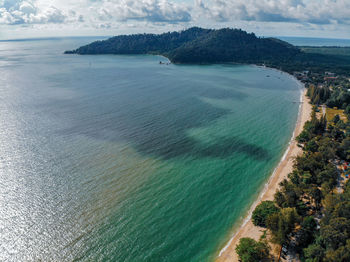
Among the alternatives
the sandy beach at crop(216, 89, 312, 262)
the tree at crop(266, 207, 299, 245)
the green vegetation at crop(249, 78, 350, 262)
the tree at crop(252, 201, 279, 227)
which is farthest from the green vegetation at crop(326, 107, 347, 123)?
the tree at crop(266, 207, 299, 245)


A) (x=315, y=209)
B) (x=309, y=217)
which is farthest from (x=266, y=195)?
(x=309, y=217)

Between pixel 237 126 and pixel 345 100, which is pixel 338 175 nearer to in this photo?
pixel 237 126

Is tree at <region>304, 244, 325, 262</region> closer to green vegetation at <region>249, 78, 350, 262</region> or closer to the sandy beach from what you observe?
green vegetation at <region>249, 78, 350, 262</region>

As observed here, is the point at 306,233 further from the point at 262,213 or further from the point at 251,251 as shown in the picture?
the point at 251,251

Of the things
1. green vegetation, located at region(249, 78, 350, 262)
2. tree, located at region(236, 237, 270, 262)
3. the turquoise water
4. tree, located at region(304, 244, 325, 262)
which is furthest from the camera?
the turquoise water

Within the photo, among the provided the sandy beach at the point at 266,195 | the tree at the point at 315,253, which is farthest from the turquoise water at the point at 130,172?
the tree at the point at 315,253

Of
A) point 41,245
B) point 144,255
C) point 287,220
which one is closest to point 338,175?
point 287,220

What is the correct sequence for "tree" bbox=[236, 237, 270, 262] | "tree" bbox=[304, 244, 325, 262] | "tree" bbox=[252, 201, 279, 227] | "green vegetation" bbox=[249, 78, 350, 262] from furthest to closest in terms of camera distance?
"tree" bbox=[252, 201, 279, 227] < "tree" bbox=[236, 237, 270, 262] < "green vegetation" bbox=[249, 78, 350, 262] < "tree" bbox=[304, 244, 325, 262]
